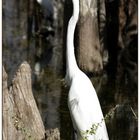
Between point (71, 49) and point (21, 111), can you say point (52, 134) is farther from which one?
point (71, 49)

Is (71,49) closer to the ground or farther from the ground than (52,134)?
farther from the ground

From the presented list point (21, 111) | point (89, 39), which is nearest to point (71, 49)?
point (89, 39)

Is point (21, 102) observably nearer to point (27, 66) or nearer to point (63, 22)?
point (27, 66)

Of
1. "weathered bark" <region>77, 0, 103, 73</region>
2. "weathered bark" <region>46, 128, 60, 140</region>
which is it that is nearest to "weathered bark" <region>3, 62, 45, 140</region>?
"weathered bark" <region>46, 128, 60, 140</region>

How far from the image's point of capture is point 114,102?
1291 millimetres

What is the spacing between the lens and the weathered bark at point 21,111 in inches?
49.3

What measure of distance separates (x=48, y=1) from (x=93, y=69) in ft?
0.73

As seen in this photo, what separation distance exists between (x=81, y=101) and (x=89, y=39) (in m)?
0.16

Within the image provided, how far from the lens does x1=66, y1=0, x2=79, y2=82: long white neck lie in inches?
50.3

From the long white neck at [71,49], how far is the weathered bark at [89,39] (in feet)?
0.06

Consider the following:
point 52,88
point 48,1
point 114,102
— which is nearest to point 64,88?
point 52,88

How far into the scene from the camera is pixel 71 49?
128 centimetres

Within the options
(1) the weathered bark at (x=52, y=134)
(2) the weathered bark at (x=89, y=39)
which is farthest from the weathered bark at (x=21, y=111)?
(2) the weathered bark at (x=89, y=39)

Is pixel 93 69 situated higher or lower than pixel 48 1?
lower
